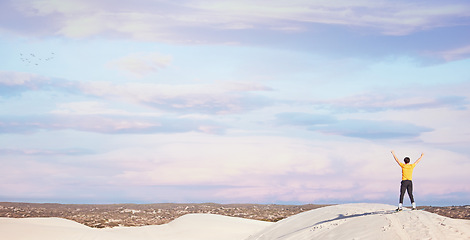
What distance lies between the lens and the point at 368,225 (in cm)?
1959

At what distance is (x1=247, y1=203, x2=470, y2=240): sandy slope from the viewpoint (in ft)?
58.0

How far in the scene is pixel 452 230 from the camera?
58.4 feet

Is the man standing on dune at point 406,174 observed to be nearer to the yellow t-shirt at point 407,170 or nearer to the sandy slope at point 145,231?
the yellow t-shirt at point 407,170

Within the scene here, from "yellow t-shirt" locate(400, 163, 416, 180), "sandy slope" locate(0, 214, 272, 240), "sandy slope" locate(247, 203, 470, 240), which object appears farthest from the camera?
"sandy slope" locate(0, 214, 272, 240)

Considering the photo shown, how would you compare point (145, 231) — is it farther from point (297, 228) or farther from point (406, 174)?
point (406, 174)

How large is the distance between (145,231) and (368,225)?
19631 mm

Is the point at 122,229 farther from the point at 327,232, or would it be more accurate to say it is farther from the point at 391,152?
the point at 391,152

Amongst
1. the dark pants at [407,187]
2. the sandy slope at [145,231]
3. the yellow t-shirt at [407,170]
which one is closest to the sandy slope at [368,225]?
the dark pants at [407,187]

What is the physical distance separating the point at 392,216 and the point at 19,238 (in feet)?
75.3

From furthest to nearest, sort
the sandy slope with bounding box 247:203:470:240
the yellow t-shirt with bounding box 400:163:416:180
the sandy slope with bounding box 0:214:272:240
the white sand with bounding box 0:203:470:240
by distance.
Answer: the sandy slope with bounding box 0:214:272:240 < the yellow t-shirt with bounding box 400:163:416:180 < the white sand with bounding box 0:203:470:240 < the sandy slope with bounding box 247:203:470:240

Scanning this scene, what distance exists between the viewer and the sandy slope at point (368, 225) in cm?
1769

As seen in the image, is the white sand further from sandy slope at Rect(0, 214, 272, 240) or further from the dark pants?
the dark pants

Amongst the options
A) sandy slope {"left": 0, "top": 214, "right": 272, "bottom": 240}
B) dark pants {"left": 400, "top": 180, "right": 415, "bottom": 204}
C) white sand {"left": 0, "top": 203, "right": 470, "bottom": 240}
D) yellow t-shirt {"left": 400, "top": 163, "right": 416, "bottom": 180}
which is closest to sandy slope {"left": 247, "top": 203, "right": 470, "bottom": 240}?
white sand {"left": 0, "top": 203, "right": 470, "bottom": 240}

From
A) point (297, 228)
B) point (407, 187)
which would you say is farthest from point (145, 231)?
point (407, 187)
